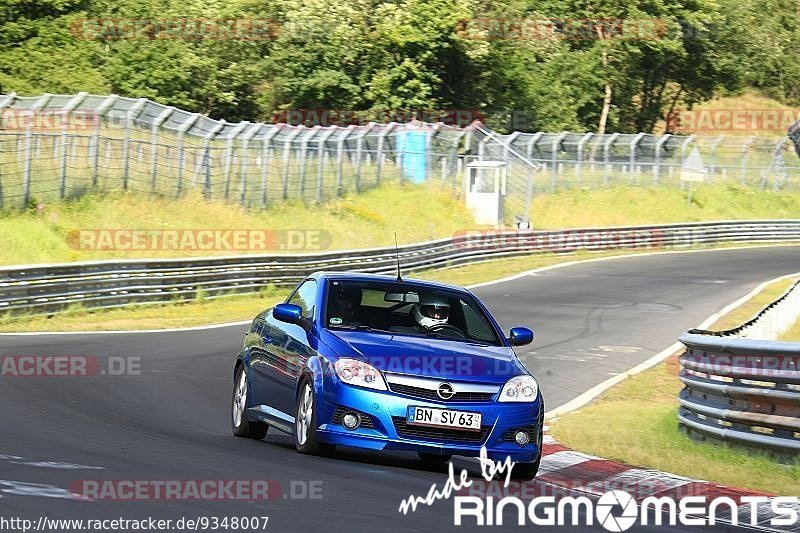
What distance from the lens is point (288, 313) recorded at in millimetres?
10727

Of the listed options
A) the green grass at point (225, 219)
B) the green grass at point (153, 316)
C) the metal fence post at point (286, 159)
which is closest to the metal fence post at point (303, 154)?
the metal fence post at point (286, 159)

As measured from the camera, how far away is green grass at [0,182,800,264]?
1189 inches

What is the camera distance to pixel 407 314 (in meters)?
10.9

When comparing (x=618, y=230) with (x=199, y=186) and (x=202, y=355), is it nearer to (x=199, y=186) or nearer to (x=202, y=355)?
(x=199, y=186)

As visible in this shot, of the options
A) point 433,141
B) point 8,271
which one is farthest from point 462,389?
point 433,141

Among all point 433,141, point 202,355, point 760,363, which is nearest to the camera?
point 760,363

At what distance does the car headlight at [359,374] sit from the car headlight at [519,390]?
0.86 metres

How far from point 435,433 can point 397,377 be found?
0.46 metres

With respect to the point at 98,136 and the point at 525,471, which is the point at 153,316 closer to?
the point at 98,136

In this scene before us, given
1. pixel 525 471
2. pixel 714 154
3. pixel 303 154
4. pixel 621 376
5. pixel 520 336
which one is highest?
pixel 520 336

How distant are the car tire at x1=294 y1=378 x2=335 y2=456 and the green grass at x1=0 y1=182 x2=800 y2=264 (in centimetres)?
1899

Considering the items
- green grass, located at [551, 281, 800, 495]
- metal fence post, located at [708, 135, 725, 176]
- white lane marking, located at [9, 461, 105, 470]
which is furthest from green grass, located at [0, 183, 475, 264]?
white lane marking, located at [9, 461, 105, 470]

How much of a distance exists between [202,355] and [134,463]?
33.6ft

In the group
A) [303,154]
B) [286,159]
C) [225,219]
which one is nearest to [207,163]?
[225,219]
